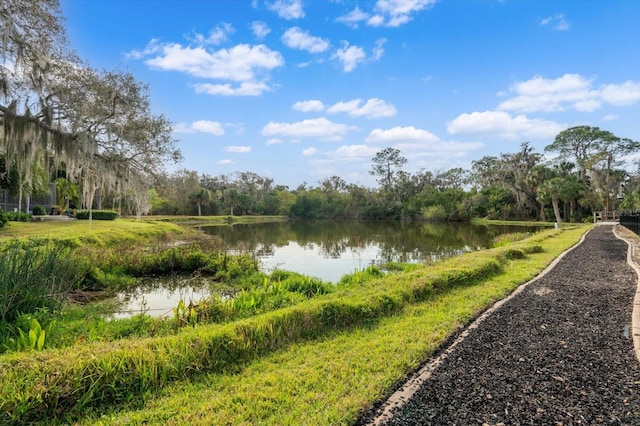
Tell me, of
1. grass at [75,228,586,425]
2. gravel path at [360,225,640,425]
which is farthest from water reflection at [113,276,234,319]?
gravel path at [360,225,640,425]

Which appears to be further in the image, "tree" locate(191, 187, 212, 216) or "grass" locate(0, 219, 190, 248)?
"tree" locate(191, 187, 212, 216)

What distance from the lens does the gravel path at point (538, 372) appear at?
9.15ft

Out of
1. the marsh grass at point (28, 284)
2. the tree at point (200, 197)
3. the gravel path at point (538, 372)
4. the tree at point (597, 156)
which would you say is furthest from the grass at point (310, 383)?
the tree at point (200, 197)

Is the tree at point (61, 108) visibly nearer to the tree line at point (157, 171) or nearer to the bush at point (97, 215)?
the tree line at point (157, 171)

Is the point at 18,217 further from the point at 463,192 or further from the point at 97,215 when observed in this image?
the point at 463,192

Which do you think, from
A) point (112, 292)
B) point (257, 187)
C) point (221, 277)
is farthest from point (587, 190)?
point (257, 187)

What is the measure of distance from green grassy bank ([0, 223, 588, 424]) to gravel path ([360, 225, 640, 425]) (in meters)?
0.36

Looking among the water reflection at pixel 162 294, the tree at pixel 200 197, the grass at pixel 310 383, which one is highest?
the tree at pixel 200 197

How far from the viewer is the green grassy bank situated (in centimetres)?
276

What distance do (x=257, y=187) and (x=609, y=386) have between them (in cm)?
7387

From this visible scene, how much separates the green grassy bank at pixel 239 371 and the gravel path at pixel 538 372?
0.36m

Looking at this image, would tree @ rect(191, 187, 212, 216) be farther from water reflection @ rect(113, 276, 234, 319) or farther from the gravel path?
the gravel path

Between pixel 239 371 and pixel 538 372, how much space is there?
2878 millimetres

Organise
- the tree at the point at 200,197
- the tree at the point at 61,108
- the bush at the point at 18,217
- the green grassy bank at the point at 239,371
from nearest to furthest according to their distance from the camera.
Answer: the green grassy bank at the point at 239,371 < the tree at the point at 61,108 < the bush at the point at 18,217 < the tree at the point at 200,197
